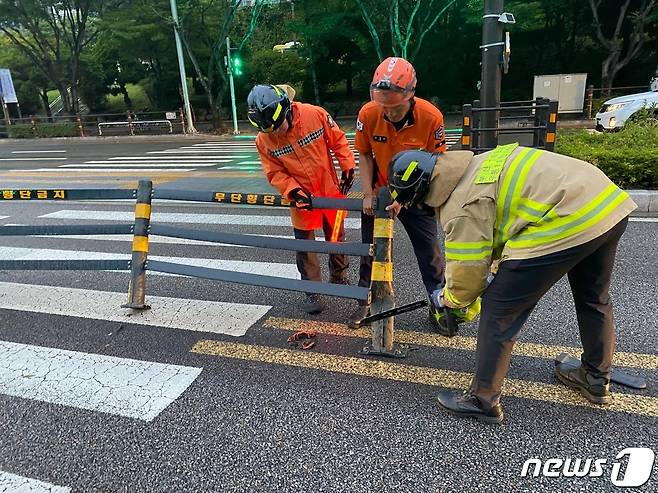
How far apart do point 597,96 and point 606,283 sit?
22.9 metres

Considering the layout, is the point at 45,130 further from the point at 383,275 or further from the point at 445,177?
the point at 445,177

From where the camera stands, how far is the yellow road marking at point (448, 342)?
309 cm

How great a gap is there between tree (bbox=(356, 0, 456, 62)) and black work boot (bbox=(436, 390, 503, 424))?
762 inches

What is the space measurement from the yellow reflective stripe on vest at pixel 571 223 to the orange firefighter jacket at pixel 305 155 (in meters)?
1.90

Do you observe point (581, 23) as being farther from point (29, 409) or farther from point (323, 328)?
point (29, 409)

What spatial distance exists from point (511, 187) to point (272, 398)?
1748 mm

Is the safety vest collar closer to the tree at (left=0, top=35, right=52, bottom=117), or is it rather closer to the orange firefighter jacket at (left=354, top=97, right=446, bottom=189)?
the orange firefighter jacket at (left=354, top=97, right=446, bottom=189)

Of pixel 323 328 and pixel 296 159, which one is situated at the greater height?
pixel 296 159

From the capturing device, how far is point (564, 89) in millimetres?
19984

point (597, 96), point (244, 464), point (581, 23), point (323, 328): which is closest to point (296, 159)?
point (323, 328)

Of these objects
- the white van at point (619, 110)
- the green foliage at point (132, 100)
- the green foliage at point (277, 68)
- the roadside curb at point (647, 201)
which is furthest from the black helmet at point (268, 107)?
the green foliage at point (132, 100)

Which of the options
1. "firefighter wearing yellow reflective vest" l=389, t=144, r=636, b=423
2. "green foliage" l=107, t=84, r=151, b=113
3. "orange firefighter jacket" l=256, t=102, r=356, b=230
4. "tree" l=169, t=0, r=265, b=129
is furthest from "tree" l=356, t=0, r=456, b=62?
"firefighter wearing yellow reflective vest" l=389, t=144, r=636, b=423

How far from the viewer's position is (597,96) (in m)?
22.0

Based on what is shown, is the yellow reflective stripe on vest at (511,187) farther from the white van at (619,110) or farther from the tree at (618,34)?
the tree at (618,34)
